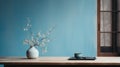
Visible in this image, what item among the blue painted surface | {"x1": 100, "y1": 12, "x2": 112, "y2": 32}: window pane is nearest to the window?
{"x1": 100, "y1": 12, "x2": 112, "y2": 32}: window pane

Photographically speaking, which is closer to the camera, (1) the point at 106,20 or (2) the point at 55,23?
(2) the point at 55,23

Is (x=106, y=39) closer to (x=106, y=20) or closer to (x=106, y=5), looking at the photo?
(x=106, y=20)

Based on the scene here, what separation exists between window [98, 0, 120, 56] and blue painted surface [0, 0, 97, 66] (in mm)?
191

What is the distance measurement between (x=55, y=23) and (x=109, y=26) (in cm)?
96

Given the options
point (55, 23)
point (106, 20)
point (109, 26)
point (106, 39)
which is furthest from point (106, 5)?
point (55, 23)

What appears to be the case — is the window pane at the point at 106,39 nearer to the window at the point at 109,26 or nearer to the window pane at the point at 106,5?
the window at the point at 109,26

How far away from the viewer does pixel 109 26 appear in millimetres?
5340

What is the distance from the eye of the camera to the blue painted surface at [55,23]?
205 inches

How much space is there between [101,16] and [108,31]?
0.29 m

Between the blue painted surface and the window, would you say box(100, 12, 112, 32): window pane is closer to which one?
the window

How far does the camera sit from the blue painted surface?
17.1ft

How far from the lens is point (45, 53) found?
525cm

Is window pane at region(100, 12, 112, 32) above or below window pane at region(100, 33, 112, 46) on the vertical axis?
above

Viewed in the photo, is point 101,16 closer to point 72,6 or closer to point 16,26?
point 72,6
